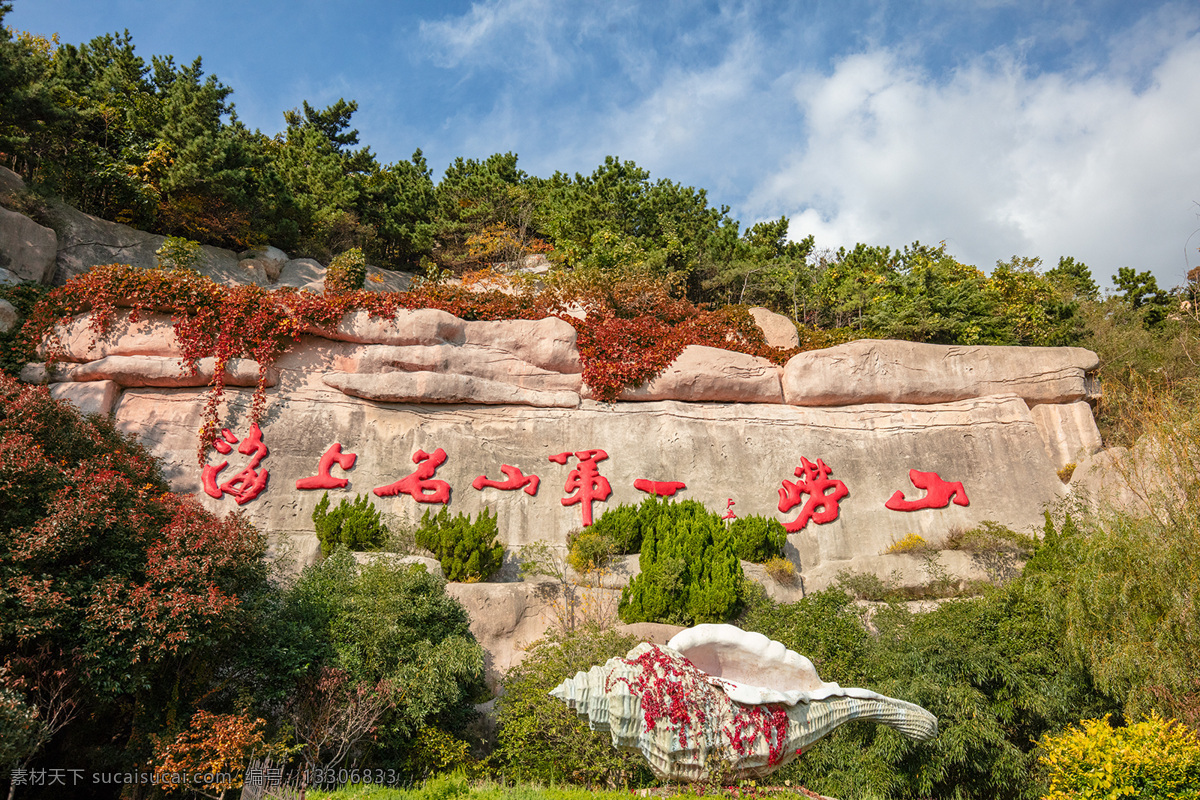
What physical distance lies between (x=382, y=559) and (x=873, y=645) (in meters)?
5.80

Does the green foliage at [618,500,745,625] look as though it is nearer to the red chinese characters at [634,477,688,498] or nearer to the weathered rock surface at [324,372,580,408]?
the red chinese characters at [634,477,688,498]

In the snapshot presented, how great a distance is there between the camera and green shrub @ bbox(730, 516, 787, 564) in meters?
10.8

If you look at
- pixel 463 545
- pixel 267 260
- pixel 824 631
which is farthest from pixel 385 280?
pixel 824 631

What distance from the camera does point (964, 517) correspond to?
12438mm

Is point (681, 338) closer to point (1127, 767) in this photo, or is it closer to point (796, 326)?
point (796, 326)

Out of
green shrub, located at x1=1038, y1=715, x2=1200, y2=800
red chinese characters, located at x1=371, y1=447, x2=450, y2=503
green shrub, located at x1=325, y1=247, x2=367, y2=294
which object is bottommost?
green shrub, located at x1=1038, y1=715, x2=1200, y2=800

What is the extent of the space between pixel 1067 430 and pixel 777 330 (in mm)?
5668

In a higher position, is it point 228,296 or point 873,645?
point 228,296

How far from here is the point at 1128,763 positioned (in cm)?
605

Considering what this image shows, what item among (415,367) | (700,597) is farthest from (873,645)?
(415,367)

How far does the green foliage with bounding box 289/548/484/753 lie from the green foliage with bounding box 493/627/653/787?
61cm

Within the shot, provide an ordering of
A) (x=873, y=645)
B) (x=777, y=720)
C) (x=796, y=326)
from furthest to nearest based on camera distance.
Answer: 1. (x=796, y=326)
2. (x=873, y=645)
3. (x=777, y=720)

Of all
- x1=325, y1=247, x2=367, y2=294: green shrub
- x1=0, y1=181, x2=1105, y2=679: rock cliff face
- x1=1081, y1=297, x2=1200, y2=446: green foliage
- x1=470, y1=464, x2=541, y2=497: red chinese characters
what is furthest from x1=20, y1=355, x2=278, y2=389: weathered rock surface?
x1=1081, y1=297, x2=1200, y2=446: green foliage

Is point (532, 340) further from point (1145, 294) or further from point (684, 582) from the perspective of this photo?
point (1145, 294)
